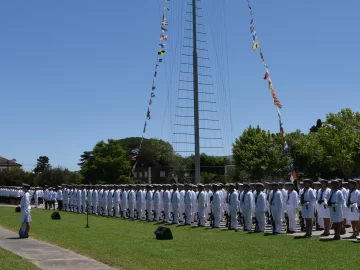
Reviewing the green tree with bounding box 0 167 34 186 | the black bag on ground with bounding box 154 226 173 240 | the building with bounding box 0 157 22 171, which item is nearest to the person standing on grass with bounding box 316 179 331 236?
the black bag on ground with bounding box 154 226 173 240

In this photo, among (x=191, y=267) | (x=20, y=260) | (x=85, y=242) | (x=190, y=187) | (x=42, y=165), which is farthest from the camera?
(x=42, y=165)

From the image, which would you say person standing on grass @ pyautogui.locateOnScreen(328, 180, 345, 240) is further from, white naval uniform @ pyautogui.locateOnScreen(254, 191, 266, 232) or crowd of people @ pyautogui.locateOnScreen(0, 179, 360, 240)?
white naval uniform @ pyautogui.locateOnScreen(254, 191, 266, 232)

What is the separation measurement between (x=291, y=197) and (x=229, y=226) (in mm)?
3338

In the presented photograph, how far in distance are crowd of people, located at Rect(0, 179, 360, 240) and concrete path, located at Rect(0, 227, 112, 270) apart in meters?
7.76

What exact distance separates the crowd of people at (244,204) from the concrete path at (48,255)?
7.76m

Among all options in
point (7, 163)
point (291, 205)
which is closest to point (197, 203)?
point (291, 205)

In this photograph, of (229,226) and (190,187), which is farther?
(190,187)

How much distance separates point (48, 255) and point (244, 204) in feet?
29.6

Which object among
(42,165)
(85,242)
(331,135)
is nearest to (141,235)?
(85,242)

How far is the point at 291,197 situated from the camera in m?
20.8

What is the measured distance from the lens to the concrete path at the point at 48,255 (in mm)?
12812

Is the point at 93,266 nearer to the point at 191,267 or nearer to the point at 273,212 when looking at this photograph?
A: the point at 191,267

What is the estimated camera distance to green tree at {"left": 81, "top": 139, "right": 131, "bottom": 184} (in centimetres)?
8806

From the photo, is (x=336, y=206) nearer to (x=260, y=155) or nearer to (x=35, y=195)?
(x=35, y=195)
